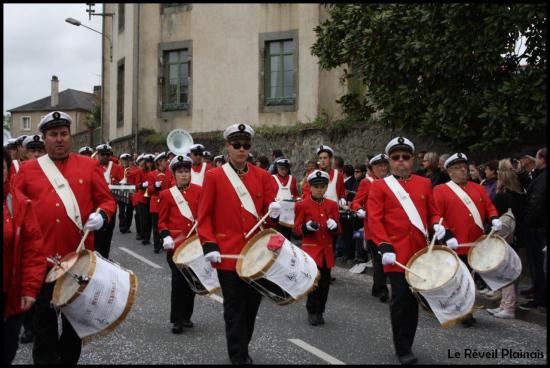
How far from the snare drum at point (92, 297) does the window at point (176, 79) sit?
21450 mm

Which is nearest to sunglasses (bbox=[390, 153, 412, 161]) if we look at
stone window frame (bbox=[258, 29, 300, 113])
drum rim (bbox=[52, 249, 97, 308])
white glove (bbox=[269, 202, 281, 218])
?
white glove (bbox=[269, 202, 281, 218])

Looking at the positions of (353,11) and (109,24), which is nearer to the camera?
(353,11)

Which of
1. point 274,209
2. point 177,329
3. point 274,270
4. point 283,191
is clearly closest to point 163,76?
point 283,191

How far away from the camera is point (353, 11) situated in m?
13.6

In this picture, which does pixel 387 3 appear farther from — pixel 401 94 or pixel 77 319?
pixel 77 319

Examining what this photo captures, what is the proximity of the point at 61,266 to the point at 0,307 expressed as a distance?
0.93m

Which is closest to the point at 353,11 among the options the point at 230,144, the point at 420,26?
the point at 420,26

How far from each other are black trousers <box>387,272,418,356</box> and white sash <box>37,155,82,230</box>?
9.36ft

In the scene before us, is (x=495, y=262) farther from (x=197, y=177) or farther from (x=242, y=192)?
(x=197, y=177)

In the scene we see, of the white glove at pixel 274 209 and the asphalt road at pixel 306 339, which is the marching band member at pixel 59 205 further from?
the white glove at pixel 274 209

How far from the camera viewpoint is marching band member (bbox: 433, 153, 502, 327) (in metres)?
8.31

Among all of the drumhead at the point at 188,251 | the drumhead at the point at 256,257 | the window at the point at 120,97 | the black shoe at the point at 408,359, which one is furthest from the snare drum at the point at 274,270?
the window at the point at 120,97

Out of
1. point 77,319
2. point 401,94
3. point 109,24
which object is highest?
point 109,24

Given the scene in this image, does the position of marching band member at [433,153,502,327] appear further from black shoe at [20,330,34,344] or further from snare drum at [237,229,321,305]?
black shoe at [20,330,34,344]
